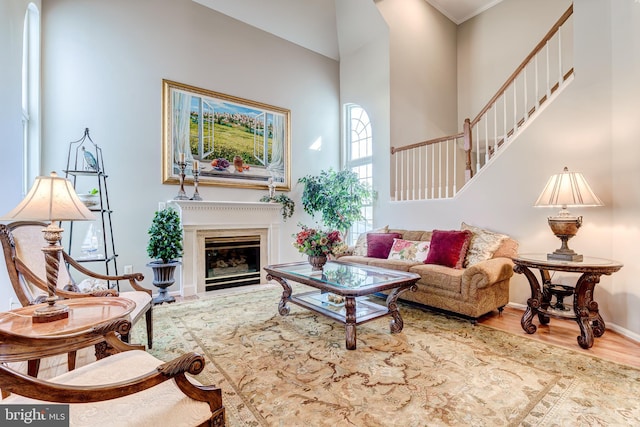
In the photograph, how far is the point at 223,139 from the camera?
462 centimetres

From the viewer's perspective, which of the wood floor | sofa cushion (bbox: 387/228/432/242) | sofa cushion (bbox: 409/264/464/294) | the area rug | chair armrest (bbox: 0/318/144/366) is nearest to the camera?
chair armrest (bbox: 0/318/144/366)

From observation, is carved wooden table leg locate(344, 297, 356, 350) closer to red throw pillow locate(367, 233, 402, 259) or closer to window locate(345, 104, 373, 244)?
red throw pillow locate(367, 233, 402, 259)

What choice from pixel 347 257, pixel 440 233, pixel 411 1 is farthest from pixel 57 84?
pixel 411 1

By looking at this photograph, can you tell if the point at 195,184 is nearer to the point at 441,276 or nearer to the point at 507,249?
the point at 441,276

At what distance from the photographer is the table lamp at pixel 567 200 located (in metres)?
2.55

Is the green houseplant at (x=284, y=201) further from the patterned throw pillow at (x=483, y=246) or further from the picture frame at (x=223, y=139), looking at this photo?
the patterned throw pillow at (x=483, y=246)

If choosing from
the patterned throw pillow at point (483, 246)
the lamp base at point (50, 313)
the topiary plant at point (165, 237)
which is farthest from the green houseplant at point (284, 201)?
the lamp base at point (50, 313)

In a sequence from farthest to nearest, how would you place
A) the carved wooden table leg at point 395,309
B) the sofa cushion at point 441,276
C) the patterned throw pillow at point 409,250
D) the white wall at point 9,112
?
the patterned throw pillow at point 409,250 → the sofa cushion at point 441,276 → the carved wooden table leg at point 395,309 → the white wall at point 9,112

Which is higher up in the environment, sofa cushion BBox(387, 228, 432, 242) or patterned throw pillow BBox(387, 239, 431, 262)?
sofa cushion BBox(387, 228, 432, 242)

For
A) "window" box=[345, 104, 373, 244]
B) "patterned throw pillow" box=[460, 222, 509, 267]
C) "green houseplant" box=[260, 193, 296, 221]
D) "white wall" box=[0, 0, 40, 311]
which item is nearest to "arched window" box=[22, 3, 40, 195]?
"white wall" box=[0, 0, 40, 311]

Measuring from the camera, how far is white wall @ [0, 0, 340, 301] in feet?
11.6

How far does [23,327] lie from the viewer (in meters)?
1.35

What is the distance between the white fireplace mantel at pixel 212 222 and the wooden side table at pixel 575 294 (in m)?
3.45

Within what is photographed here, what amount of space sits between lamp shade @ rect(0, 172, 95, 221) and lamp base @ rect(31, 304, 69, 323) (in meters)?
0.45
